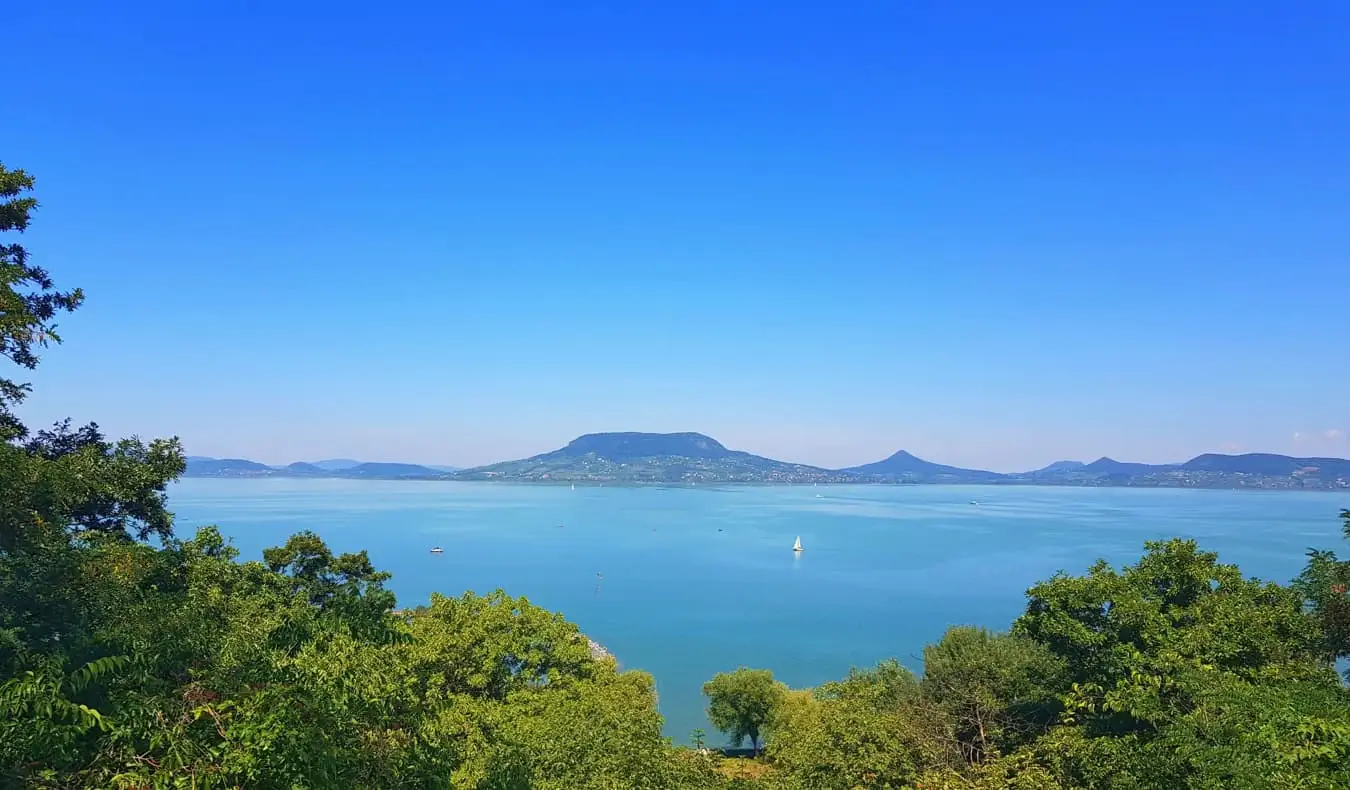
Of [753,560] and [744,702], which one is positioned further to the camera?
[753,560]

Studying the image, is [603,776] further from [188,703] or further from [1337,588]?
[1337,588]

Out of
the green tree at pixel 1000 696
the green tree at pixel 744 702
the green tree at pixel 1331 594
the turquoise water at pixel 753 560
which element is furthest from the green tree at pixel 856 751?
the turquoise water at pixel 753 560

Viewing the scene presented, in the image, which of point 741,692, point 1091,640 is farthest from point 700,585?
point 1091,640

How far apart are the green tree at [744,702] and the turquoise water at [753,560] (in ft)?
13.3

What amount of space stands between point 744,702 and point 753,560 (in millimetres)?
62285

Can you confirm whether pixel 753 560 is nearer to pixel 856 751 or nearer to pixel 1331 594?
pixel 1331 594

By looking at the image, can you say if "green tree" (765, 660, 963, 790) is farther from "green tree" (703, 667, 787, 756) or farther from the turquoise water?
the turquoise water

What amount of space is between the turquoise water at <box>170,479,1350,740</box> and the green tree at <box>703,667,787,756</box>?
4045 millimetres

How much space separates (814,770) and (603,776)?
3532mm

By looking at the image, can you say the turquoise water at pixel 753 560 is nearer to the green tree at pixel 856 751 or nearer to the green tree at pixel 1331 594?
the green tree at pixel 856 751

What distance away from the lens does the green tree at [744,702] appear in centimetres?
2767

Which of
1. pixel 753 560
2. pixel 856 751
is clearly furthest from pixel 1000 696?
pixel 753 560

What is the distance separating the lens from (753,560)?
88938 mm

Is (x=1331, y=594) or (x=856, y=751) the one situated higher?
(x=1331, y=594)
